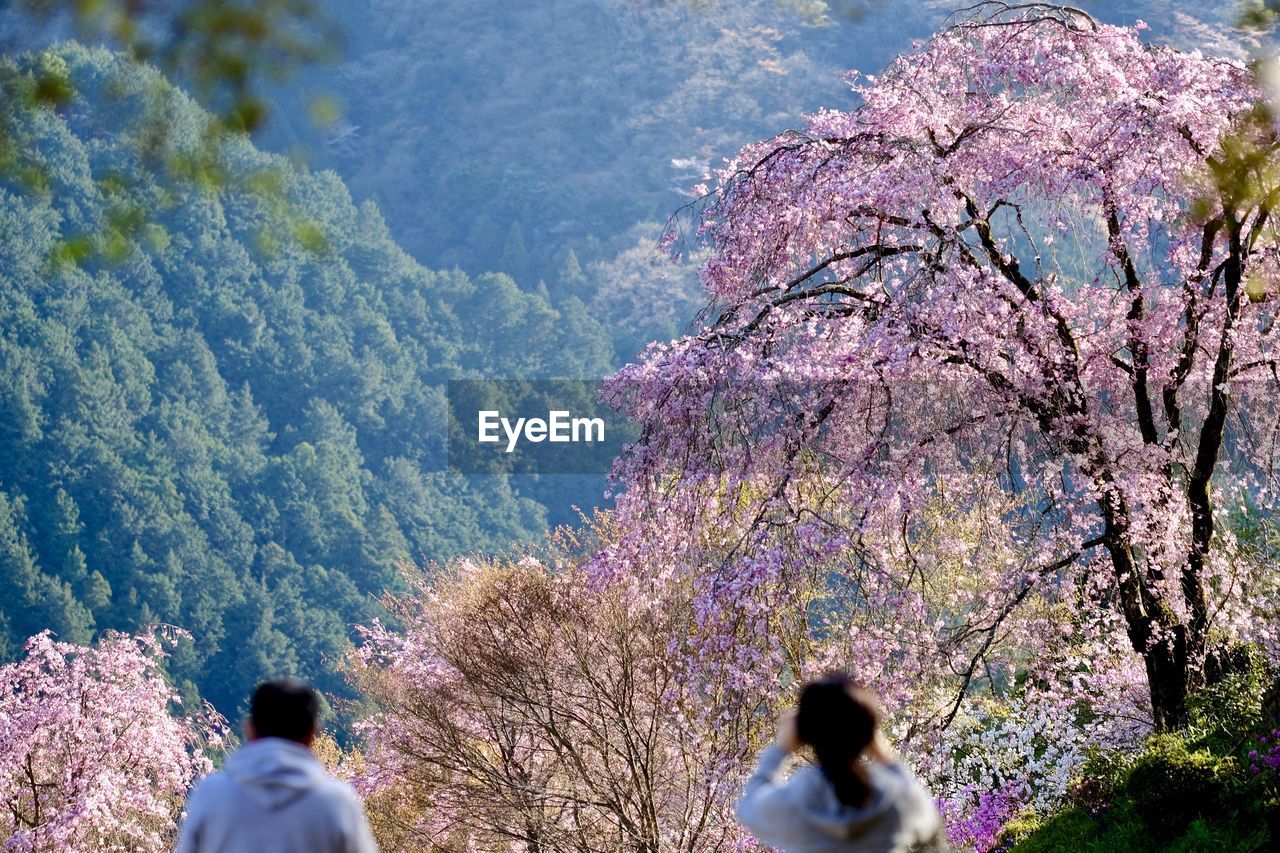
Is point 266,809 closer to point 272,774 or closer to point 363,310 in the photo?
point 272,774

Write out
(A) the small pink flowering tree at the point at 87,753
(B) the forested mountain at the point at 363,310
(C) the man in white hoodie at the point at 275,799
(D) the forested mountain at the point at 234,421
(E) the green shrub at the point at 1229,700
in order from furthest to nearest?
(B) the forested mountain at the point at 363,310
(D) the forested mountain at the point at 234,421
(A) the small pink flowering tree at the point at 87,753
(E) the green shrub at the point at 1229,700
(C) the man in white hoodie at the point at 275,799

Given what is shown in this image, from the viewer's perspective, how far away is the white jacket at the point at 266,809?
287 centimetres

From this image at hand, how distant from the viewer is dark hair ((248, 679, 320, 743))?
2.93 m

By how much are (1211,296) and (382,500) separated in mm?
80088

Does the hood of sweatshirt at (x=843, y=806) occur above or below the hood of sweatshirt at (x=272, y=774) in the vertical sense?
below

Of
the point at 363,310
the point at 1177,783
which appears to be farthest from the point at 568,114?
the point at 1177,783

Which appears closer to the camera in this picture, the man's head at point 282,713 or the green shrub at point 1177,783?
the man's head at point 282,713

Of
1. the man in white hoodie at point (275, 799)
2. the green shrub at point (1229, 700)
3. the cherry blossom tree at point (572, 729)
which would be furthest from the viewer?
the cherry blossom tree at point (572, 729)

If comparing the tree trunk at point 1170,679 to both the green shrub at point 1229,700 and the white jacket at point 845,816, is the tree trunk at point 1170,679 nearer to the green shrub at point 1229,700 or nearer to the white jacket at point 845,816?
the green shrub at point 1229,700

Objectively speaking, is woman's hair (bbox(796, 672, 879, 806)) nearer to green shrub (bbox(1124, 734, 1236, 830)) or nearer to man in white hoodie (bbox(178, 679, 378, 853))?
man in white hoodie (bbox(178, 679, 378, 853))

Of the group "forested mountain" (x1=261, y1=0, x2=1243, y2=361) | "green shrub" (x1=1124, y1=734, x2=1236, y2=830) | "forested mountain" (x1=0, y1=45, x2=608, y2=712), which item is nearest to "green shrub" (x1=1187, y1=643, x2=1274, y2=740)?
"green shrub" (x1=1124, y1=734, x2=1236, y2=830)

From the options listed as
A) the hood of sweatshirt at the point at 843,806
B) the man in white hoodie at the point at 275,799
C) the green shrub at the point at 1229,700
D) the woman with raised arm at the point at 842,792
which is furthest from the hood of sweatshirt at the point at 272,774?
the green shrub at the point at 1229,700

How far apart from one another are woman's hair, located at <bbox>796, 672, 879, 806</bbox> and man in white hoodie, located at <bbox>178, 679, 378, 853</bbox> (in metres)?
0.99

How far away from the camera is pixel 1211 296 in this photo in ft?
24.3
